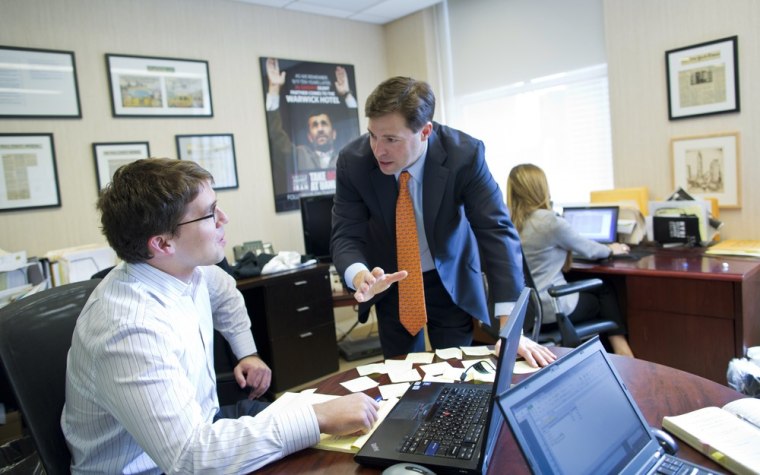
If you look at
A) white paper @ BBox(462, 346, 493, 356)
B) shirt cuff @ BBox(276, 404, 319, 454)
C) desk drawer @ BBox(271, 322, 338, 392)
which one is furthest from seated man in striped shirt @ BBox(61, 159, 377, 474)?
desk drawer @ BBox(271, 322, 338, 392)

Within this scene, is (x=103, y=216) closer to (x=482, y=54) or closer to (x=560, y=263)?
(x=560, y=263)

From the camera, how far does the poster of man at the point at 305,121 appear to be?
4.16 meters

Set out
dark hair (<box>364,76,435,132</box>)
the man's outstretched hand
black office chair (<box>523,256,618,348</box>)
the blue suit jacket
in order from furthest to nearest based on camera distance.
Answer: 1. black office chair (<box>523,256,618,348</box>)
2. the blue suit jacket
3. dark hair (<box>364,76,435,132</box>)
4. the man's outstretched hand

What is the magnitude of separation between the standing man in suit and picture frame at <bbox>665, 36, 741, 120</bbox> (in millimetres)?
1997

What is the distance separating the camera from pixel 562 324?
2.41 metres

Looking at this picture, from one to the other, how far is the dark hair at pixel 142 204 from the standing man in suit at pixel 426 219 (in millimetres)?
590

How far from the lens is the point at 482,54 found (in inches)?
168

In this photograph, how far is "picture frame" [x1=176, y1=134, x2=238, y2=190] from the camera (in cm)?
369

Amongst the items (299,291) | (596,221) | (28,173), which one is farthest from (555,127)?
(28,173)

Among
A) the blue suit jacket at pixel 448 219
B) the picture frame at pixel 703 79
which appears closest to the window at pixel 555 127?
the picture frame at pixel 703 79

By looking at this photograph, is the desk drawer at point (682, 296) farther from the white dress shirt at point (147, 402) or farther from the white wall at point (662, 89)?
the white dress shirt at point (147, 402)

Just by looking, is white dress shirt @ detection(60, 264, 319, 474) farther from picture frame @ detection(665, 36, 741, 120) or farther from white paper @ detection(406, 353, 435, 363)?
picture frame @ detection(665, 36, 741, 120)

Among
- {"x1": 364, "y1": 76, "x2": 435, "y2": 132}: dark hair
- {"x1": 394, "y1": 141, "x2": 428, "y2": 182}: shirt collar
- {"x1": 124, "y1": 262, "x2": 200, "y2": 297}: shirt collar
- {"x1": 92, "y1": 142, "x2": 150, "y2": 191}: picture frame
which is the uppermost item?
{"x1": 92, "y1": 142, "x2": 150, "y2": 191}: picture frame

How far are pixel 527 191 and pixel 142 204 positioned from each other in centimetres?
205
